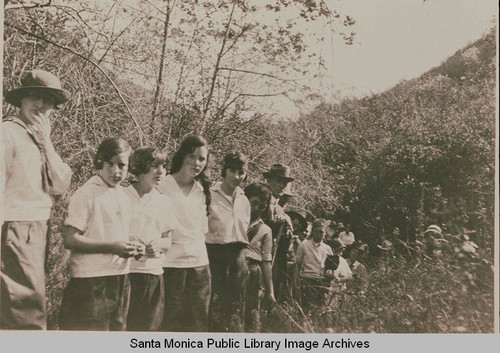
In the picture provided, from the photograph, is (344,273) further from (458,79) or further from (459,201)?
(458,79)

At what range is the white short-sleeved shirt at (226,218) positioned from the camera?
414cm

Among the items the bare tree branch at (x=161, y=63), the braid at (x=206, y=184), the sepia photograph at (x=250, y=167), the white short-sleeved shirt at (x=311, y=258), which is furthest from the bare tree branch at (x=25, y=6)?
the white short-sleeved shirt at (x=311, y=258)

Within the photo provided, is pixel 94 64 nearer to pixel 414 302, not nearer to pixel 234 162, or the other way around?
pixel 234 162

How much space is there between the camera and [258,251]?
438cm

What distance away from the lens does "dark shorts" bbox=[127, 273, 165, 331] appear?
372 cm

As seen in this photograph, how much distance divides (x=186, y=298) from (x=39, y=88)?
178 cm

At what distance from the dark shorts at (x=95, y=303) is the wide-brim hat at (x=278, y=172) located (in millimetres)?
1516

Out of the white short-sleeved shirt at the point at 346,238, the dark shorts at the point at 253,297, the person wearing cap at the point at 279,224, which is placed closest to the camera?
the dark shorts at the point at 253,297

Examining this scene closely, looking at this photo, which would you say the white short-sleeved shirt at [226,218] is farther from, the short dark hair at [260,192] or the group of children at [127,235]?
the short dark hair at [260,192]

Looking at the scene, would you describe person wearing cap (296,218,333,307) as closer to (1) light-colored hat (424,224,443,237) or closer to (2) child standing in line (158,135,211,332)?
(1) light-colored hat (424,224,443,237)

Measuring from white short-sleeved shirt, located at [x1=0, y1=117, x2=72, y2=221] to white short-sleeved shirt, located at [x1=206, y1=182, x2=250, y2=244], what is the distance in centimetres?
115

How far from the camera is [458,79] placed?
5.09 m

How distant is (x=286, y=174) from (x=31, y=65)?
2164mm

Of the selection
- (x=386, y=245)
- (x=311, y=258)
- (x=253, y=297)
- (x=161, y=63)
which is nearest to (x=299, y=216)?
(x=311, y=258)
